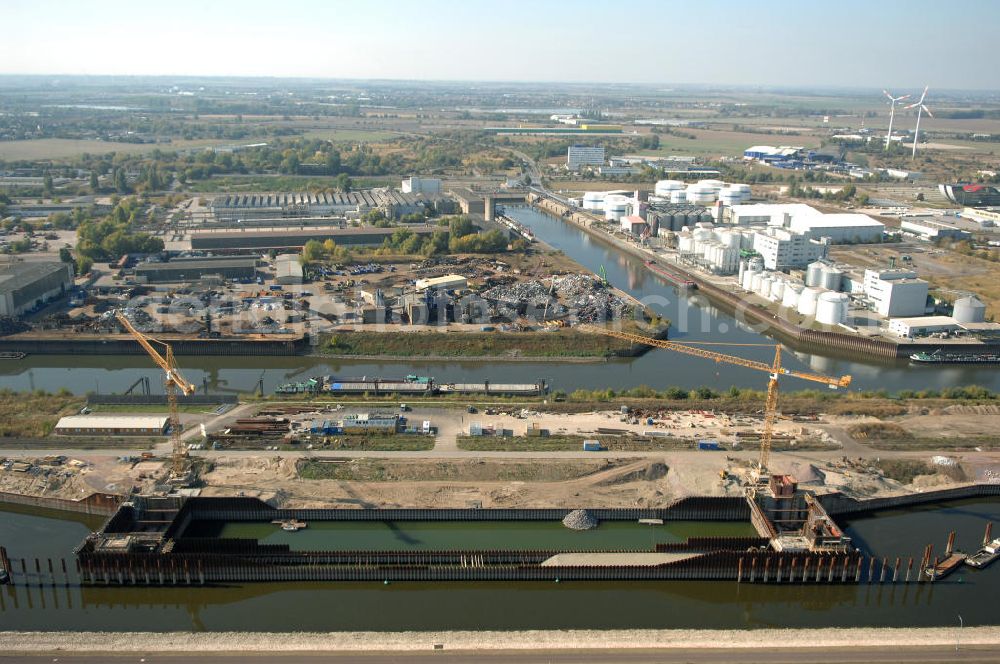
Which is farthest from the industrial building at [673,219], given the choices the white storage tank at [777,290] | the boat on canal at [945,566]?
the boat on canal at [945,566]

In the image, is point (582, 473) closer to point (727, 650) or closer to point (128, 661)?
point (727, 650)

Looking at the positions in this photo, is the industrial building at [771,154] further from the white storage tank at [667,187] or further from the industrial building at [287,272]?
the industrial building at [287,272]

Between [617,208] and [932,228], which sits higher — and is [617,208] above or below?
above

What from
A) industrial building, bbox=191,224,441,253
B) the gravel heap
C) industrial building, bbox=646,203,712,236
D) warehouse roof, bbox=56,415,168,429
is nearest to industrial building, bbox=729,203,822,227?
industrial building, bbox=646,203,712,236

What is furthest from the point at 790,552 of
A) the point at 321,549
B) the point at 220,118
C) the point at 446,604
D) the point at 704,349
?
the point at 220,118

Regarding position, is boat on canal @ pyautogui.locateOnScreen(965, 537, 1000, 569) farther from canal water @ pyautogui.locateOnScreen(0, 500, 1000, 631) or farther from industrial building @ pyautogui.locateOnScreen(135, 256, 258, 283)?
industrial building @ pyautogui.locateOnScreen(135, 256, 258, 283)

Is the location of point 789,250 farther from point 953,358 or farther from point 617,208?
point 617,208

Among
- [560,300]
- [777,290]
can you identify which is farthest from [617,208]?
[560,300]
